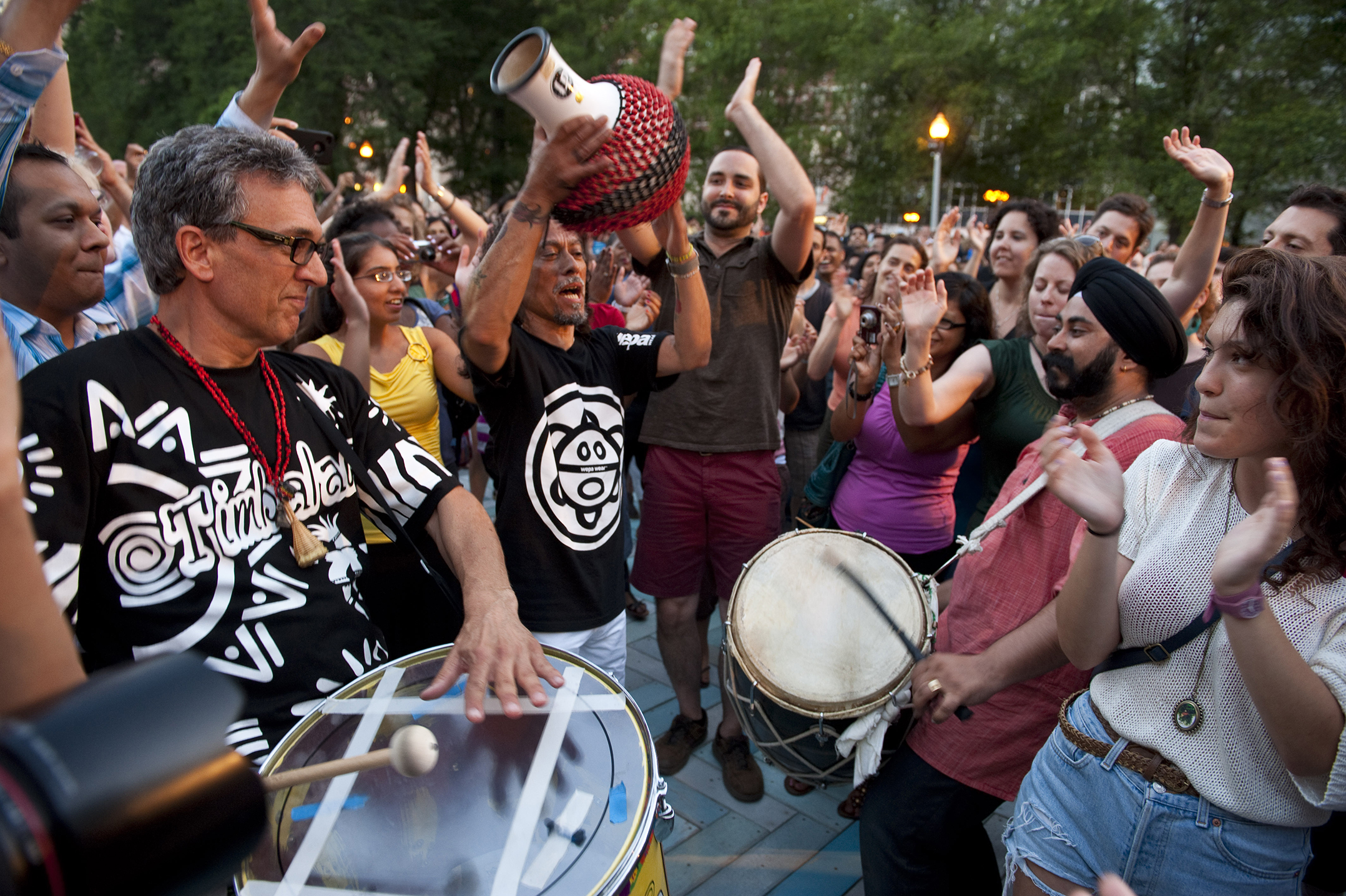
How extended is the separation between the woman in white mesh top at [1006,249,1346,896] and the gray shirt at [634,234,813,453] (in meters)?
1.81

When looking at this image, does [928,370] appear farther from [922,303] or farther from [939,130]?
[939,130]

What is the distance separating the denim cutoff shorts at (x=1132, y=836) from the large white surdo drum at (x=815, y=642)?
44 centimetres

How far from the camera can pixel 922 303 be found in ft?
10.1

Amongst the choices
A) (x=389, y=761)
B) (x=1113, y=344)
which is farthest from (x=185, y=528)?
(x=1113, y=344)

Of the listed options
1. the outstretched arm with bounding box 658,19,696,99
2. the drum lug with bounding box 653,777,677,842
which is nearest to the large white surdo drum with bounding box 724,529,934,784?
the drum lug with bounding box 653,777,677,842

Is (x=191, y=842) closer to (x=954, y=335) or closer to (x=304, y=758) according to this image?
(x=304, y=758)

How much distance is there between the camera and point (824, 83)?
91.1ft

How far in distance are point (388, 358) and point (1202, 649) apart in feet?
10.3

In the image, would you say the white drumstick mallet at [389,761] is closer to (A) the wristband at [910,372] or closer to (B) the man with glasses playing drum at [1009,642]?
(B) the man with glasses playing drum at [1009,642]

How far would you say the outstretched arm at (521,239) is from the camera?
1.86 meters

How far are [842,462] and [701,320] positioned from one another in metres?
1.30

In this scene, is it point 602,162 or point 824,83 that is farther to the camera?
point 824,83

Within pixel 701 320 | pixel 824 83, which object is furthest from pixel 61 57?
pixel 824 83

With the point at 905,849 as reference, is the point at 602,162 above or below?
above
